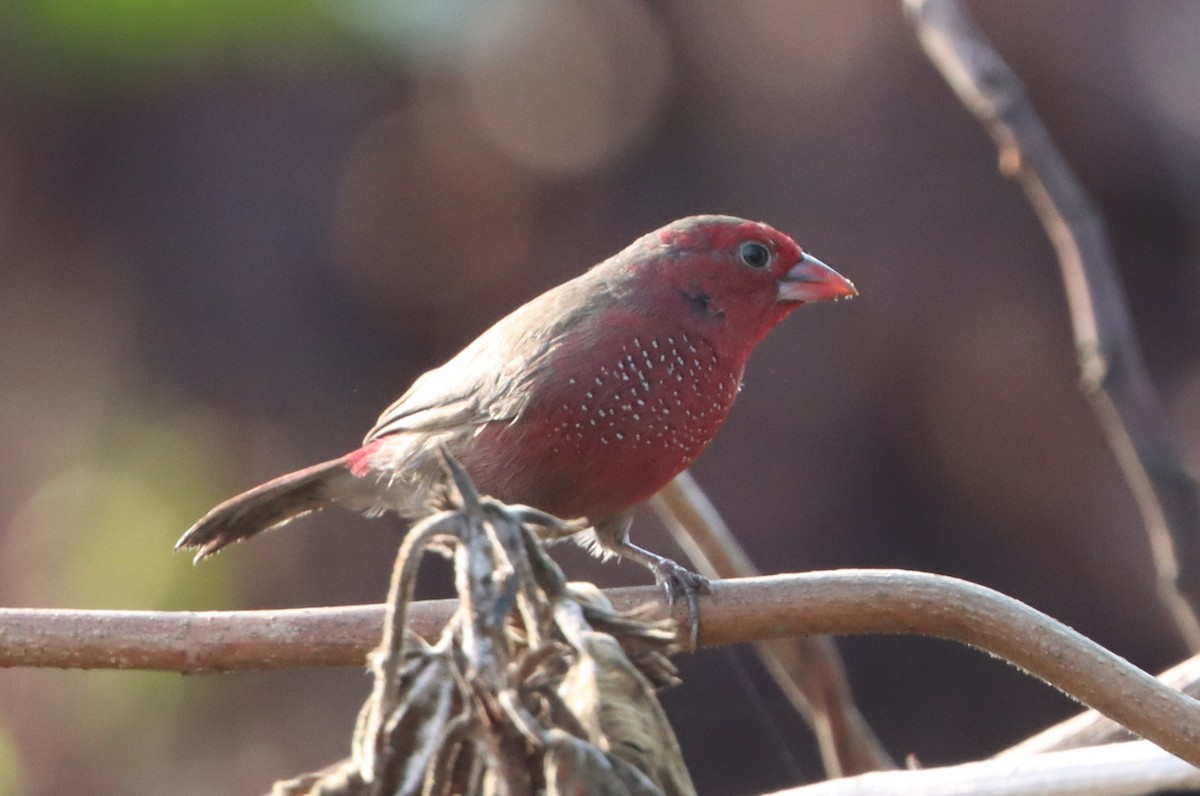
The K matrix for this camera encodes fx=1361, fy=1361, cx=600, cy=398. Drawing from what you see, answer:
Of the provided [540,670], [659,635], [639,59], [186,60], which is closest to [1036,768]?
[659,635]

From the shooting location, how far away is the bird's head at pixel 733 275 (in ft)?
10.3

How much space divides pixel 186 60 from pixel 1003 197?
2.73 metres

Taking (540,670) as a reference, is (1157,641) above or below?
below

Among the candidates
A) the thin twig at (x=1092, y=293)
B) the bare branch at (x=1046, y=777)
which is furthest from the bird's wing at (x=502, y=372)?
the bare branch at (x=1046, y=777)

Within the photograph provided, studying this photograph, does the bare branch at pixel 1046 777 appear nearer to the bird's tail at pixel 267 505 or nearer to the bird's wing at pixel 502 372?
the bird's wing at pixel 502 372

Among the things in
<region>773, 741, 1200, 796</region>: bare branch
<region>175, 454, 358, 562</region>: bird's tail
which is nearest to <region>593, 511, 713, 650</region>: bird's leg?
<region>773, 741, 1200, 796</region>: bare branch

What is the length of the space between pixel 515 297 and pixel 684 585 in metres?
2.40

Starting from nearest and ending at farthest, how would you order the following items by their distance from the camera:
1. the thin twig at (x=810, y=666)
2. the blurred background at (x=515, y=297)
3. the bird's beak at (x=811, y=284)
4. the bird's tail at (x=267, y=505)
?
the bird's tail at (x=267, y=505) < the thin twig at (x=810, y=666) < the bird's beak at (x=811, y=284) < the blurred background at (x=515, y=297)

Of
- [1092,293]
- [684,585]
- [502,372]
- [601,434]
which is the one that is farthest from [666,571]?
[1092,293]

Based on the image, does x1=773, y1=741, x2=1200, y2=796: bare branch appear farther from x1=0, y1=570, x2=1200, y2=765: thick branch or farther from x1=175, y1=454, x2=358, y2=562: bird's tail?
x1=175, y1=454, x2=358, y2=562: bird's tail

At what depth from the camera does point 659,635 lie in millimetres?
1066

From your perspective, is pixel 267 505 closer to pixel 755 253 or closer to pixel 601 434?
pixel 601 434

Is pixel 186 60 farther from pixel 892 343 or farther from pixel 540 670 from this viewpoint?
pixel 540 670

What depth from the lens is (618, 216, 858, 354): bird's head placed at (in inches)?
124
